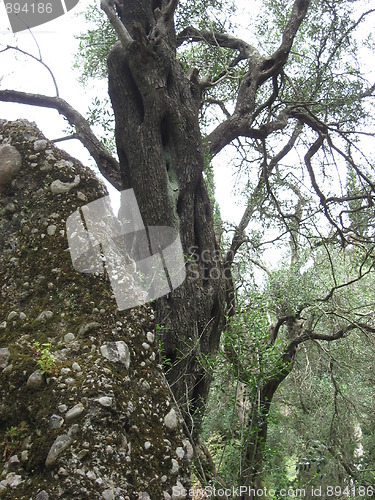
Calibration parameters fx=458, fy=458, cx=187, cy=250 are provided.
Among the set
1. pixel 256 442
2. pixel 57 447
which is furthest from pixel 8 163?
pixel 256 442

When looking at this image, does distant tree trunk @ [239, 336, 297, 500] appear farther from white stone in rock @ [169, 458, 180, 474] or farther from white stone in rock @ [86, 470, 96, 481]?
white stone in rock @ [86, 470, 96, 481]

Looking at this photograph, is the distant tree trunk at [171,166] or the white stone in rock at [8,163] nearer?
the white stone in rock at [8,163]

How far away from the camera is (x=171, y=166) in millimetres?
4992

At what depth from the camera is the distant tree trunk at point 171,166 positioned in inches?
182

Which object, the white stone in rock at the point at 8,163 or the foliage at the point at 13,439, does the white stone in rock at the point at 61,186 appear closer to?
the white stone in rock at the point at 8,163

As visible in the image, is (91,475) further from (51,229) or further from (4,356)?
(51,229)

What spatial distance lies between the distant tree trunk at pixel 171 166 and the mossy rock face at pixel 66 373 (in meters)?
2.16

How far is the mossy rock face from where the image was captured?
1659 millimetres

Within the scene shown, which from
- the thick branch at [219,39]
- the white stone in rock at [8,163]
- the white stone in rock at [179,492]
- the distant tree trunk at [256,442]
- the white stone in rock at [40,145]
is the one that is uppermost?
the thick branch at [219,39]

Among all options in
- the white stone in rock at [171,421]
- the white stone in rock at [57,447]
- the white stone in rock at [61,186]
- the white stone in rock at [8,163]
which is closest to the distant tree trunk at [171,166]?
the white stone in rock at [61,186]

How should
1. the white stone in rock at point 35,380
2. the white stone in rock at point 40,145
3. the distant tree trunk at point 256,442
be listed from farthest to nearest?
the distant tree trunk at point 256,442 → the white stone in rock at point 40,145 → the white stone in rock at point 35,380

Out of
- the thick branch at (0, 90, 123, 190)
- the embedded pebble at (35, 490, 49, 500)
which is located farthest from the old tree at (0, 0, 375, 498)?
the embedded pebble at (35, 490, 49, 500)

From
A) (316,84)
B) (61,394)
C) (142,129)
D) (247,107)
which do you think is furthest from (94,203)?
(316,84)

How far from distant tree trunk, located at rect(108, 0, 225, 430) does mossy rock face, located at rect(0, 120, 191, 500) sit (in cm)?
216
